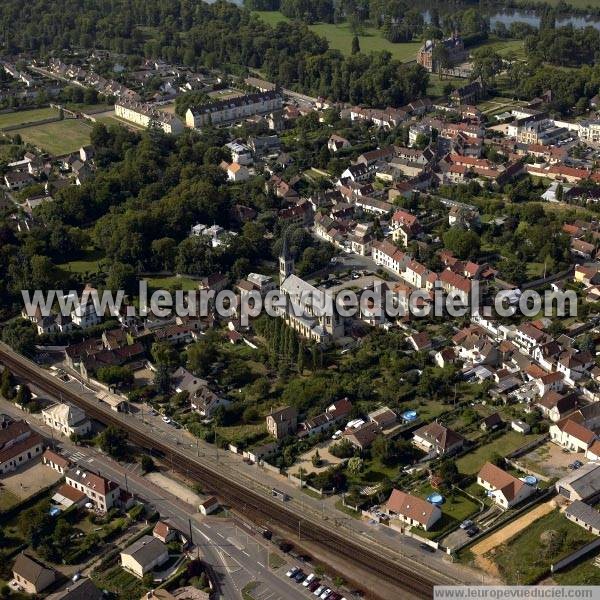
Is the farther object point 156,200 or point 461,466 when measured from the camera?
point 156,200

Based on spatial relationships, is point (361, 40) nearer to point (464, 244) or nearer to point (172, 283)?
point (464, 244)

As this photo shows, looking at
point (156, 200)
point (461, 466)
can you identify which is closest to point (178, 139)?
point (156, 200)

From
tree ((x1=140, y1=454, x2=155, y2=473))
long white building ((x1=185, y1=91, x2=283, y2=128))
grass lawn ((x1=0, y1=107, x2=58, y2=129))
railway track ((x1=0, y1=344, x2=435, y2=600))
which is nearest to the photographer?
railway track ((x1=0, y1=344, x2=435, y2=600))

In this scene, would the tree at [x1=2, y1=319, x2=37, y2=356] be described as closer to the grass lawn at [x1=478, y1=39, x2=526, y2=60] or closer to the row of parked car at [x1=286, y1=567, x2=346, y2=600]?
the row of parked car at [x1=286, y1=567, x2=346, y2=600]

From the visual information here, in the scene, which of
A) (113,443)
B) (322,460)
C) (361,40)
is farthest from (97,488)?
(361,40)

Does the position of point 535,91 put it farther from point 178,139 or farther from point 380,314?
point 380,314

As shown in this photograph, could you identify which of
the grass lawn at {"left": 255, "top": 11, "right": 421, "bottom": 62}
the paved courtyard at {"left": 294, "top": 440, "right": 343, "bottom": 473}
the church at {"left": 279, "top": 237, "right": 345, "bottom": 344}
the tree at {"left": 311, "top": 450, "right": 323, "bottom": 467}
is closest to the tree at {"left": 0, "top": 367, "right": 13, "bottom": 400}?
the church at {"left": 279, "top": 237, "right": 345, "bottom": 344}

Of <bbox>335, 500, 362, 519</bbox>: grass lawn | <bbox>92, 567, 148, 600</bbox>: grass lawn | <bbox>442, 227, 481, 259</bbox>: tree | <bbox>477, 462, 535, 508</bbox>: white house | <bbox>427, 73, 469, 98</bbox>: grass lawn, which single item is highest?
<bbox>427, 73, 469, 98</bbox>: grass lawn

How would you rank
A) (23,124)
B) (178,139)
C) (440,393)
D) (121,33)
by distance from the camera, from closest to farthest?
(440,393), (178,139), (23,124), (121,33)
